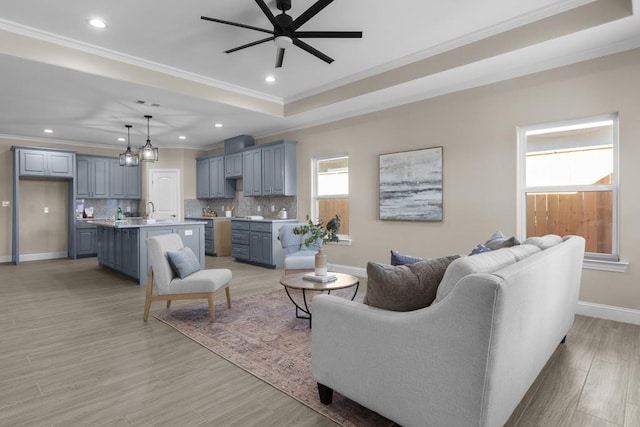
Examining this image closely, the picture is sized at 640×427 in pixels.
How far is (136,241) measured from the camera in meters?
5.22

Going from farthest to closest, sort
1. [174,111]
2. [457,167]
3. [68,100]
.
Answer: [174,111], [68,100], [457,167]

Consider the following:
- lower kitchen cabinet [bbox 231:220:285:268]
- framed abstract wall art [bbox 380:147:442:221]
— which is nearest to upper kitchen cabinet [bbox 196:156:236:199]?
lower kitchen cabinet [bbox 231:220:285:268]

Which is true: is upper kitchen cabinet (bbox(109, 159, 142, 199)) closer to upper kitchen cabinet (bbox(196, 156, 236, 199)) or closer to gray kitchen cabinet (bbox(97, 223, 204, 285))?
upper kitchen cabinet (bbox(196, 156, 236, 199))

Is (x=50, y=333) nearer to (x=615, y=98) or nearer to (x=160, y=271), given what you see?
(x=160, y=271)

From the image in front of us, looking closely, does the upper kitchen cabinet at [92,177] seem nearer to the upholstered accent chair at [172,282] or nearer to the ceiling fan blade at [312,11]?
the upholstered accent chair at [172,282]

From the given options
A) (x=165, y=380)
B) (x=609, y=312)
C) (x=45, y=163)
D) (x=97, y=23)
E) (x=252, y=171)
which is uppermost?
(x=97, y=23)

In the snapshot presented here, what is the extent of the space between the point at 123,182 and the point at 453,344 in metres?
9.33

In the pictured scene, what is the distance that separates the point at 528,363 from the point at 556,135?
3.13 meters

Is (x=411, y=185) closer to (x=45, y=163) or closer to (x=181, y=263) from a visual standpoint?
(x=181, y=263)

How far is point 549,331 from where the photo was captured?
2154 millimetres

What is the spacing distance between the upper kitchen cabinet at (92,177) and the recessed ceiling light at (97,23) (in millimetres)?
5710

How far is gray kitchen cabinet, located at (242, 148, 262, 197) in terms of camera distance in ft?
23.7

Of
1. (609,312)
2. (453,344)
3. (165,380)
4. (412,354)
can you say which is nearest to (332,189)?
(609,312)

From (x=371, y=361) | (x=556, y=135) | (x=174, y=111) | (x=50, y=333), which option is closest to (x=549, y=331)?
(x=371, y=361)
